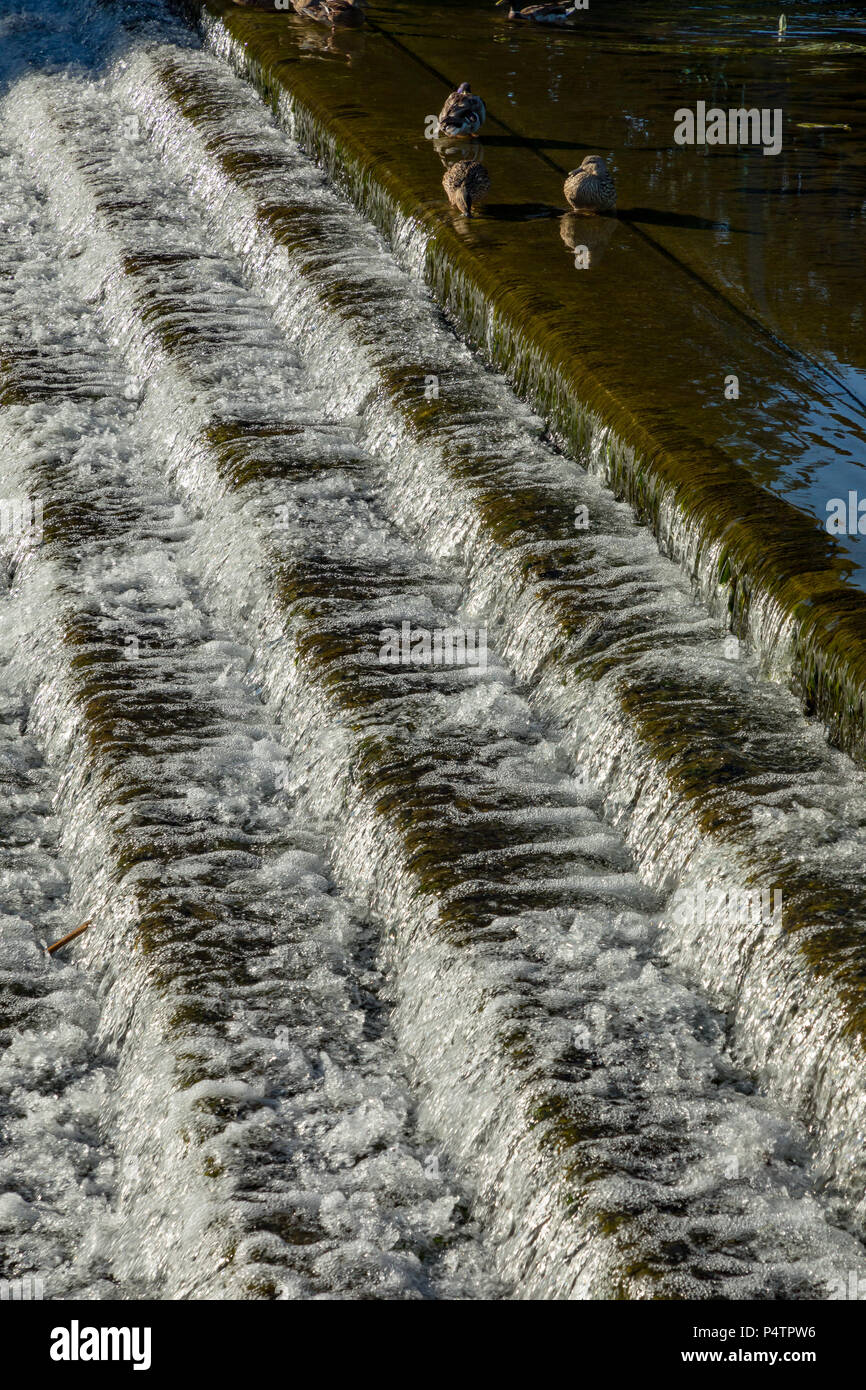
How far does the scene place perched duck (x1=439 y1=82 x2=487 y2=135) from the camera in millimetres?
9016

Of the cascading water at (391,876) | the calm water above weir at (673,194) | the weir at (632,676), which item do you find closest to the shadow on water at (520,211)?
the calm water above weir at (673,194)

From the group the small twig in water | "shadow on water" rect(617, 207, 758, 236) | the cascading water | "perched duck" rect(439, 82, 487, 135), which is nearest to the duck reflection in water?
"shadow on water" rect(617, 207, 758, 236)

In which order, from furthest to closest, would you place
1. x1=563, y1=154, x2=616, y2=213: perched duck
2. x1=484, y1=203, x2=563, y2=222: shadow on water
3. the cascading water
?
x1=484, y1=203, x2=563, y2=222: shadow on water → x1=563, y1=154, x2=616, y2=213: perched duck → the cascading water

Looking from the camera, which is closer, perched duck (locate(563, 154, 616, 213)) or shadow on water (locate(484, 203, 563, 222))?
perched duck (locate(563, 154, 616, 213))

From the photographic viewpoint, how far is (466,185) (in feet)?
26.4

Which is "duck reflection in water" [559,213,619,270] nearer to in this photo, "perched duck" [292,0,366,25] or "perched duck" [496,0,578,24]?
"perched duck" [496,0,578,24]

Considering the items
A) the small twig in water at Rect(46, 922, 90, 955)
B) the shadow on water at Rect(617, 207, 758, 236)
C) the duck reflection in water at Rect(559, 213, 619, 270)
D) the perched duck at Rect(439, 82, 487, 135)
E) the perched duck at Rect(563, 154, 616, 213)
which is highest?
the perched duck at Rect(439, 82, 487, 135)

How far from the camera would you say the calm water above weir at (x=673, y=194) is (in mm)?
6227

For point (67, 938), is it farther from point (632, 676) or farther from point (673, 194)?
point (673, 194)

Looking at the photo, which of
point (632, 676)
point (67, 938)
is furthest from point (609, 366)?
point (67, 938)

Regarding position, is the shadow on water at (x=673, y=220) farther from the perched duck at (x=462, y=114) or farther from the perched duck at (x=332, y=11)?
the perched duck at (x=332, y=11)

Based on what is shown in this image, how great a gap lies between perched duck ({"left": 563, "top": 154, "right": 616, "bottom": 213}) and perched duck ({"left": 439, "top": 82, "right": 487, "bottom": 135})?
1.29 metres

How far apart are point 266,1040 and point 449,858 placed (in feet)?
2.78
